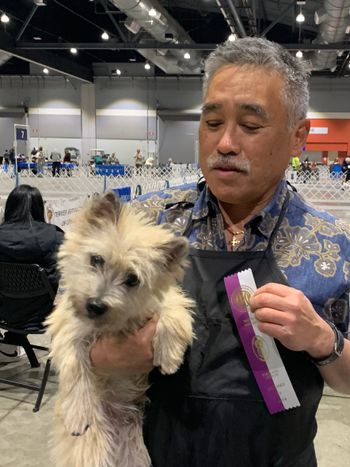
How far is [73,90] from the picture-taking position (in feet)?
93.4

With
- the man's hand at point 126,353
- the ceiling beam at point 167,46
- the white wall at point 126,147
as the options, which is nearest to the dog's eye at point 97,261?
the man's hand at point 126,353

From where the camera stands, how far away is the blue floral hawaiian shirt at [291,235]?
125cm

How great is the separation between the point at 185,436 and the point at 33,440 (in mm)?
2656

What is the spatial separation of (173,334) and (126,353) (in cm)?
13

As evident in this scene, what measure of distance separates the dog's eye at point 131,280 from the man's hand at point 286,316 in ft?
1.44

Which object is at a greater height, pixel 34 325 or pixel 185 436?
pixel 185 436

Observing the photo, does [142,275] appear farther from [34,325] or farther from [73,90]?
[73,90]

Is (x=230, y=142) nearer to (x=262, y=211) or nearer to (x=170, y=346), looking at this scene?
(x=262, y=211)

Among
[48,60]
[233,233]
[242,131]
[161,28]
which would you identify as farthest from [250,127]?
[48,60]

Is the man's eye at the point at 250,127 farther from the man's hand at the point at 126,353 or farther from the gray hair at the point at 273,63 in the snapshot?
the man's hand at the point at 126,353

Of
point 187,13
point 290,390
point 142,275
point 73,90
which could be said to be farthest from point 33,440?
point 73,90

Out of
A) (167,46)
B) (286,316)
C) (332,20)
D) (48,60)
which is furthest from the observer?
(48,60)

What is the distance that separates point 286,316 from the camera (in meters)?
1.08

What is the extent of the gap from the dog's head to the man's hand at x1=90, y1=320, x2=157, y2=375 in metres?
0.07
